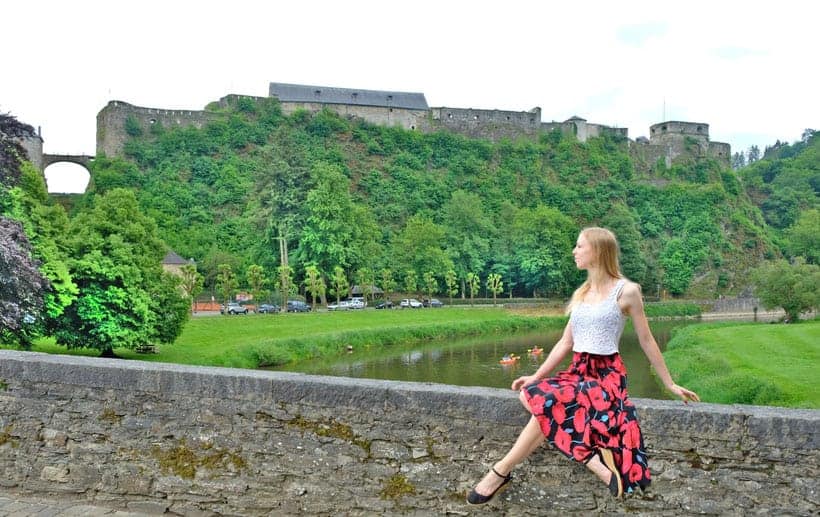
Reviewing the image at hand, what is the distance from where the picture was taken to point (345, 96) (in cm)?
8738

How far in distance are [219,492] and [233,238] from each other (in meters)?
58.5

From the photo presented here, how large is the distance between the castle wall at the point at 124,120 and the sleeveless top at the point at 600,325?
76.8m

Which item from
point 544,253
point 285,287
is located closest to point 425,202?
point 544,253

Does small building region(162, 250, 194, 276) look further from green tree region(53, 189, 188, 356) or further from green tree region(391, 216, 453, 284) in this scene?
green tree region(391, 216, 453, 284)

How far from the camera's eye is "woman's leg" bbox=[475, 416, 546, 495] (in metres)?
4.32

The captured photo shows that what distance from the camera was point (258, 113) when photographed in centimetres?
7988

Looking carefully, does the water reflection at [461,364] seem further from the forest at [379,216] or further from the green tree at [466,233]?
the green tree at [466,233]

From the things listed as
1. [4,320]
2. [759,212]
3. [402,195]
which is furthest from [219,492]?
[759,212]

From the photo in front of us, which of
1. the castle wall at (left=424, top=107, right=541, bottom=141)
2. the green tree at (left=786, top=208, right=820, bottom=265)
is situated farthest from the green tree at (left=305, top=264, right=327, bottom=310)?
Result: the green tree at (left=786, top=208, right=820, bottom=265)

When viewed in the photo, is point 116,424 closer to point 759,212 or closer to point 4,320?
point 4,320

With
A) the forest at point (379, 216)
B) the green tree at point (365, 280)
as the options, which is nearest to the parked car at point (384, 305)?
the green tree at point (365, 280)

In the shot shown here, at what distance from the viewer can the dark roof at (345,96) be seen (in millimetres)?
84875

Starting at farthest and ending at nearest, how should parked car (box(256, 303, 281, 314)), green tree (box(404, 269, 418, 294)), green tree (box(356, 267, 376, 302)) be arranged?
green tree (box(404, 269, 418, 294)), green tree (box(356, 267, 376, 302)), parked car (box(256, 303, 281, 314))

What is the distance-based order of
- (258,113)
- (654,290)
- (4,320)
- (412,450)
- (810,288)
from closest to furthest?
(412,450) → (4,320) → (810,288) → (654,290) → (258,113)
